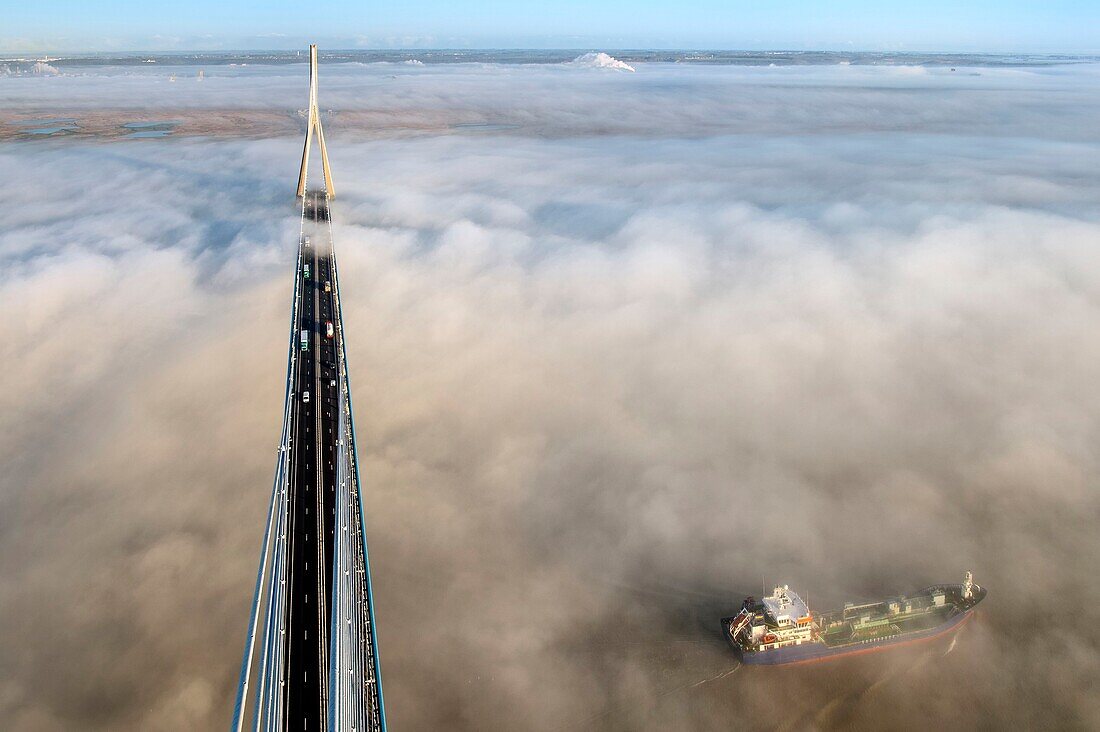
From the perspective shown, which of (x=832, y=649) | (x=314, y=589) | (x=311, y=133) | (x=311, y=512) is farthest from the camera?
(x=311, y=133)

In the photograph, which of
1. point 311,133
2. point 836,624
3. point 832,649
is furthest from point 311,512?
point 311,133

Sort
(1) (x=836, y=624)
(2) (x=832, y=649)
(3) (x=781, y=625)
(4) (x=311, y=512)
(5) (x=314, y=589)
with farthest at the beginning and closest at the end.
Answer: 1. (1) (x=836, y=624)
2. (2) (x=832, y=649)
3. (3) (x=781, y=625)
4. (4) (x=311, y=512)
5. (5) (x=314, y=589)

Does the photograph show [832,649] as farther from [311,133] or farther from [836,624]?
[311,133]

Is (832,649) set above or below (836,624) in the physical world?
below

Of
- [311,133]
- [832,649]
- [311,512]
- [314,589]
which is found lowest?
[832,649]

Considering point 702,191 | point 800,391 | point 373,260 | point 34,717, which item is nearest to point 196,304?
point 373,260

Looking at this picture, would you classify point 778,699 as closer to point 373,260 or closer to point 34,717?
point 34,717

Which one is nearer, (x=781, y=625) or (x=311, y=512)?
(x=311, y=512)

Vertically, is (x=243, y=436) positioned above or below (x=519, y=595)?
above
